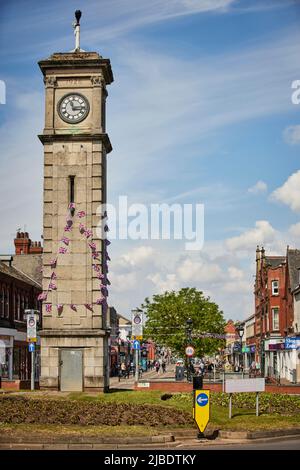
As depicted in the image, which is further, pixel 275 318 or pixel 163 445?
pixel 275 318

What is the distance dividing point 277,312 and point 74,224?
4659 cm

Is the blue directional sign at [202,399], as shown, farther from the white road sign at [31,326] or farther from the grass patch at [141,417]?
the white road sign at [31,326]

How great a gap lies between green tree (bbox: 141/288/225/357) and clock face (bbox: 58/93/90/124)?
40023 mm

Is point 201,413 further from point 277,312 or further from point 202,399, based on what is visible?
point 277,312

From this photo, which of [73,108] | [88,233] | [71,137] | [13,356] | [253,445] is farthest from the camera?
[13,356]

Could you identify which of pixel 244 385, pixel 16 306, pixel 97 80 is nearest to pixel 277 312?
pixel 16 306

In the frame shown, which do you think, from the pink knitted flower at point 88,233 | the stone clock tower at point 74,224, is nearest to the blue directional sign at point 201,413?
the stone clock tower at point 74,224

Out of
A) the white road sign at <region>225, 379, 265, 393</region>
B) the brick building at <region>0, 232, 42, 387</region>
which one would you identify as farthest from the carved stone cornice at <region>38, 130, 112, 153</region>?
the brick building at <region>0, 232, 42, 387</region>

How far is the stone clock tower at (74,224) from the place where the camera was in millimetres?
45062

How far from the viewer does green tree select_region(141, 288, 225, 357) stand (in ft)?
273

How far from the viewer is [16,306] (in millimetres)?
→ 72312

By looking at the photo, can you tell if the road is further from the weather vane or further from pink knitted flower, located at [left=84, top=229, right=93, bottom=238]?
the weather vane
